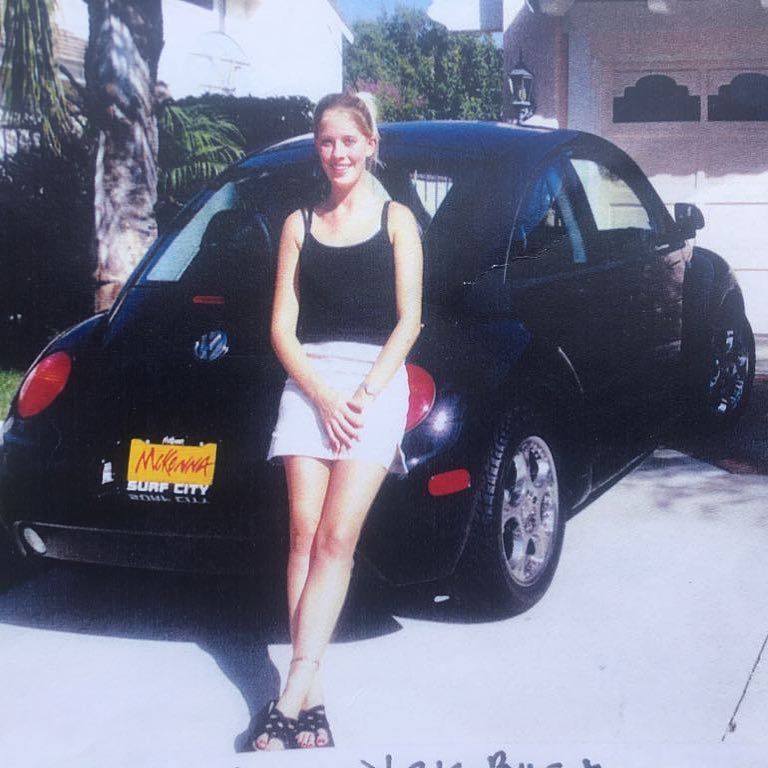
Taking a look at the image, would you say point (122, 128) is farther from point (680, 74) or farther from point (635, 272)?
point (680, 74)

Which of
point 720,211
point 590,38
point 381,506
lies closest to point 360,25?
point 381,506

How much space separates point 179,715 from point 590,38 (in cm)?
580

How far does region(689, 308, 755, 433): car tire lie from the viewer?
5.04m

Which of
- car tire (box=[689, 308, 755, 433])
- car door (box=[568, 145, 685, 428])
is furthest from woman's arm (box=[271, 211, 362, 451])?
car tire (box=[689, 308, 755, 433])

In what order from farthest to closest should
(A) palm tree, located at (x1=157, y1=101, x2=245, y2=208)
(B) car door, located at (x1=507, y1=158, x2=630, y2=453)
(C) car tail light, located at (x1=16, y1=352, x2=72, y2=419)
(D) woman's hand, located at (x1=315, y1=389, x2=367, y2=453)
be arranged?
1. (A) palm tree, located at (x1=157, y1=101, x2=245, y2=208)
2. (B) car door, located at (x1=507, y1=158, x2=630, y2=453)
3. (C) car tail light, located at (x1=16, y1=352, x2=72, y2=419)
4. (D) woman's hand, located at (x1=315, y1=389, x2=367, y2=453)

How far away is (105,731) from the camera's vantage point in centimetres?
271

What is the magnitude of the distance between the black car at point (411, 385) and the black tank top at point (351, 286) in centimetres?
17

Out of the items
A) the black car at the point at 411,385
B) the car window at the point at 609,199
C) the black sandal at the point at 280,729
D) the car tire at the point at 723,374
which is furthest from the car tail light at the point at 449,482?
the car tire at the point at 723,374

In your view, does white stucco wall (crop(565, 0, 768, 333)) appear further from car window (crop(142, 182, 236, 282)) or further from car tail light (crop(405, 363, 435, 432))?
car tail light (crop(405, 363, 435, 432))

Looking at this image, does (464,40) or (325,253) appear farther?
(464,40)

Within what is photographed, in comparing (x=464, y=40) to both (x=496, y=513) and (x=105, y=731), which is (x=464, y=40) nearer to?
(x=496, y=513)

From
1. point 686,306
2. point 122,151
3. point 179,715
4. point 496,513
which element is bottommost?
point 179,715

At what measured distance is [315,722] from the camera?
2650 millimetres

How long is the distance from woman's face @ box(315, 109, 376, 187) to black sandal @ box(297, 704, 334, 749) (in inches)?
45.6
